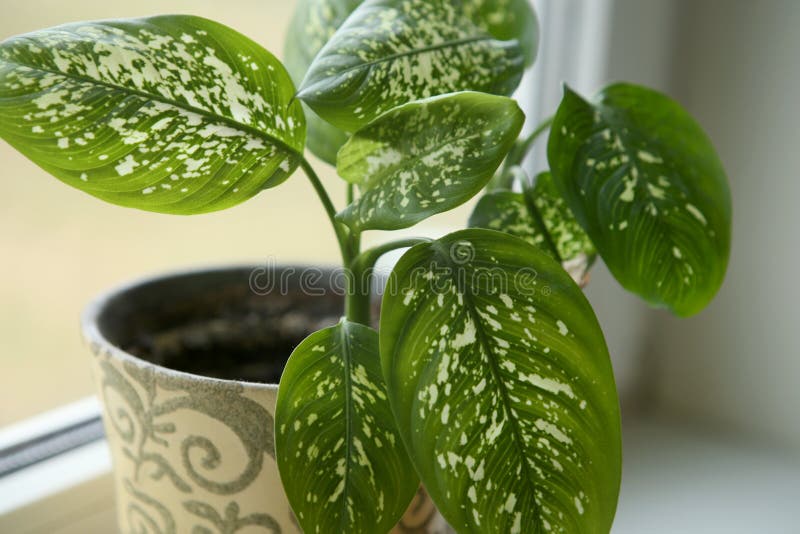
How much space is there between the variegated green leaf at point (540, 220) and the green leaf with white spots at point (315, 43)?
0.38ft

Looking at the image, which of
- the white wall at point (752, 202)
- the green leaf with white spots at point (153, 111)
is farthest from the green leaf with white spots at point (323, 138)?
the white wall at point (752, 202)

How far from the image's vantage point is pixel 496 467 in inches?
16.0

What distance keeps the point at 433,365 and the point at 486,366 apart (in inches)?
1.1

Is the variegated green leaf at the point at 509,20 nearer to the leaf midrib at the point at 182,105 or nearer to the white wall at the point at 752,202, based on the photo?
the leaf midrib at the point at 182,105

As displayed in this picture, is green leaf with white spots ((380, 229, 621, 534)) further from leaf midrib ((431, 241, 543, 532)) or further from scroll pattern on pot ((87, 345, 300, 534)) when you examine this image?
→ scroll pattern on pot ((87, 345, 300, 534))

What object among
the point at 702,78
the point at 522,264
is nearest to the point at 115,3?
the point at 522,264

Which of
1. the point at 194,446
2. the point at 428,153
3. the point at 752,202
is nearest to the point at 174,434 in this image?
the point at 194,446

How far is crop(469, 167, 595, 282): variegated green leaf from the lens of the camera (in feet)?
1.86

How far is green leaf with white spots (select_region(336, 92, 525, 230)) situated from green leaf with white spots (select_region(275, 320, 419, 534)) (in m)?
0.08

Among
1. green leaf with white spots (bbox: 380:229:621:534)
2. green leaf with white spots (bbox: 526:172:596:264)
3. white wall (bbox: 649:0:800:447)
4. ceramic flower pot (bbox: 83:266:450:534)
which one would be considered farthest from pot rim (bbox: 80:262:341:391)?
white wall (bbox: 649:0:800:447)

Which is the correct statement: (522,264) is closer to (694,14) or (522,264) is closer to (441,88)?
(441,88)

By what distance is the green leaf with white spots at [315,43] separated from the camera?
1.93ft

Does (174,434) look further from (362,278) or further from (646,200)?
(646,200)

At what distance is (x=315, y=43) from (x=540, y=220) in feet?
0.70
